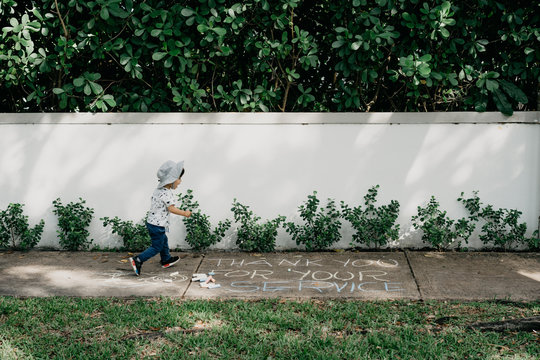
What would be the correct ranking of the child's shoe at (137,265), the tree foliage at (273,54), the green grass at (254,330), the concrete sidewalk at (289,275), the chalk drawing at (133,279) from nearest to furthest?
the green grass at (254,330) → the concrete sidewalk at (289,275) → the chalk drawing at (133,279) → the child's shoe at (137,265) → the tree foliage at (273,54)

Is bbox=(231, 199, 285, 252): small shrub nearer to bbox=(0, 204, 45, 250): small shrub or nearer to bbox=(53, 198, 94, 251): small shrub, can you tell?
bbox=(53, 198, 94, 251): small shrub

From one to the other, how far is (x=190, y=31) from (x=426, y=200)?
352 centimetres

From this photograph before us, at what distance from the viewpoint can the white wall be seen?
6695mm

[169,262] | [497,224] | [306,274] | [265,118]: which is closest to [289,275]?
[306,274]

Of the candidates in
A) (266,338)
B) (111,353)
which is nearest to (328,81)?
(266,338)

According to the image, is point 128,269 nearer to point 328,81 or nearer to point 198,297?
point 198,297

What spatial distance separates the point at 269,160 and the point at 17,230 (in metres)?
3.27

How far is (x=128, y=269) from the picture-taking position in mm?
6117

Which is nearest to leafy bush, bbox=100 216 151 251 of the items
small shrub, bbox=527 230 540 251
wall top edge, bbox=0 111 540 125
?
wall top edge, bbox=0 111 540 125

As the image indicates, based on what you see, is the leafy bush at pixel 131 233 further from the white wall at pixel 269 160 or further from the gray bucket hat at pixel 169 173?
the gray bucket hat at pixel 169 173

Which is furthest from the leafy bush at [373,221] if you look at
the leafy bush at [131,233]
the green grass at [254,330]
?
the leafy bush at [131,233]

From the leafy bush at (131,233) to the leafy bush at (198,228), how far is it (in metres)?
0.52

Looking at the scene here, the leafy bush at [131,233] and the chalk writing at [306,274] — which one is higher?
the leafy bush at [131,233]

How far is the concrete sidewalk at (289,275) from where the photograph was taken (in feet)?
17.3
